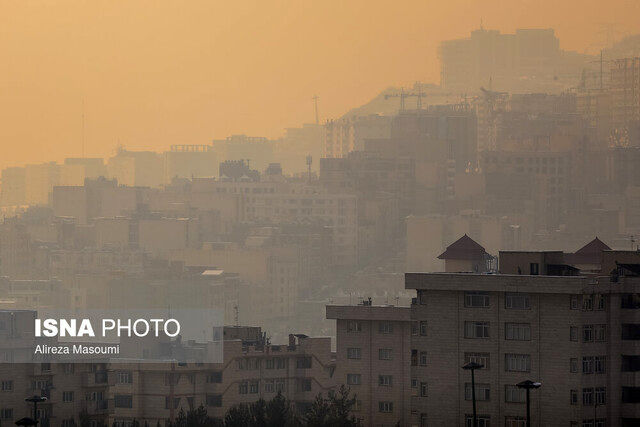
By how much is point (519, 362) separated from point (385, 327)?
528 inches

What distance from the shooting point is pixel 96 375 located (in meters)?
48.0

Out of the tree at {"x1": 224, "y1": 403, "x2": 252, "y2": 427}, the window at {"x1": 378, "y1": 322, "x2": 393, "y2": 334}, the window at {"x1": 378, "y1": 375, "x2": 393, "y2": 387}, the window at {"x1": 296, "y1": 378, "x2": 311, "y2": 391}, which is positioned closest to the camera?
the tree at {"x1": 224, "y1": 403, "x2": 252, "y2": 427}

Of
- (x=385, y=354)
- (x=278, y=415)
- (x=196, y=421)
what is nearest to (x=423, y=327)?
(x=278, y=415)

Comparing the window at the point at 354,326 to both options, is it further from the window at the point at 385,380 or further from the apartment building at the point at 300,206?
the apartment building at the point at 300,206

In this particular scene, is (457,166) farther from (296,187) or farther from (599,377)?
(599,377)

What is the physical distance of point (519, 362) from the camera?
33500 mm

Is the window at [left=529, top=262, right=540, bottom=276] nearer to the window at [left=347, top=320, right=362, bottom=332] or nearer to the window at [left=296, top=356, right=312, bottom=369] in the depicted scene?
the window at [left=347, top=320, right=362, bottom=332]

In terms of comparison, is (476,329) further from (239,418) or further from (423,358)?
(239,418)

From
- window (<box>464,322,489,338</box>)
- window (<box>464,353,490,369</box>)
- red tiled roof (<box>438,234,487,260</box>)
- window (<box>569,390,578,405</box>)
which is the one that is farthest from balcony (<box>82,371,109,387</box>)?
window (<box>569,390,578,405</box>)

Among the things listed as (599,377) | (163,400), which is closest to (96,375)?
(163,400)

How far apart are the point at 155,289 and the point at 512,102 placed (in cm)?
4435

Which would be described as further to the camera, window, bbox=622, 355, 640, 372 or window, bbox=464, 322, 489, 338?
window, bbox=622, 355, 640, 372

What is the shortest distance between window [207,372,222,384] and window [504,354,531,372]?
17418 mm

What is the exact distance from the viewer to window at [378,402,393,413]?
46.2 metres
